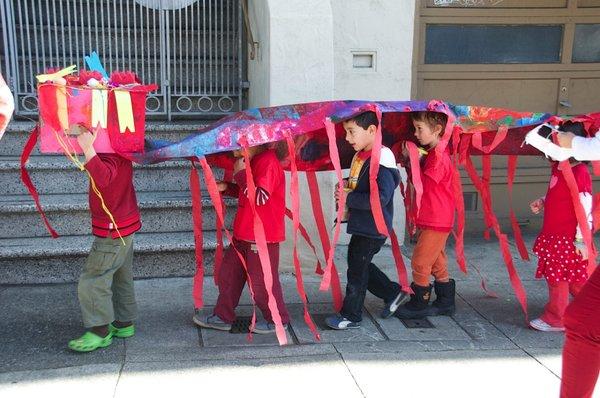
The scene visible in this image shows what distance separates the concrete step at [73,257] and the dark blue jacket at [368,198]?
1363 mm

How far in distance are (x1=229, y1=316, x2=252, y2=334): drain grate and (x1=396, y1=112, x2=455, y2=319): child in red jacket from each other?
103 cm

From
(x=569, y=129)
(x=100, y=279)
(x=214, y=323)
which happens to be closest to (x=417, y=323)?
(x=214, y=323)

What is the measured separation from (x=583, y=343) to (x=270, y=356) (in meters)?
1.72

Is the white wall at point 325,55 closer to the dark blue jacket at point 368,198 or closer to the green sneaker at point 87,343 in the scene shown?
the dark blue jacket at point 368,198

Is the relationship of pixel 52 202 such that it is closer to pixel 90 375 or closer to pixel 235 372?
pixel 90 375

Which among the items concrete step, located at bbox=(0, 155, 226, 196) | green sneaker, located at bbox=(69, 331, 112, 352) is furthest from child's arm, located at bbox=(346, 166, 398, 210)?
concrete step, located at bbox=(0, 155, 226, 196)

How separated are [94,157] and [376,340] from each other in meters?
2.01

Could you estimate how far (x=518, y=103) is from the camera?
20.5 feet

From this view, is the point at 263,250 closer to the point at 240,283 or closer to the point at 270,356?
the point at 240,283

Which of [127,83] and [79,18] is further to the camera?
[79,18]

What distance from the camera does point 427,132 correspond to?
4090 millimetres

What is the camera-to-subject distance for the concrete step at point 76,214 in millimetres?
4816

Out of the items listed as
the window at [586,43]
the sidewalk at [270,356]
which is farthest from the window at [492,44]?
Result: the sidewalk at [270,356]

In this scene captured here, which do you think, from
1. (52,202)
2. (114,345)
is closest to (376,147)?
(114,345)
